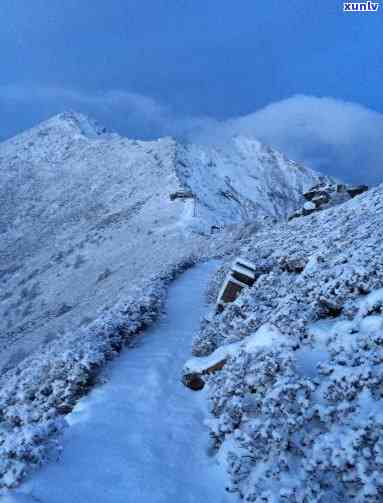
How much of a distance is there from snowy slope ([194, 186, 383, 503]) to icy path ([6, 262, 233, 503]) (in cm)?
48

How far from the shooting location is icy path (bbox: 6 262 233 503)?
5344 millimetres

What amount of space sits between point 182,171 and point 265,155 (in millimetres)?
69341

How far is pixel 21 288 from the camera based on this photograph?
112ft

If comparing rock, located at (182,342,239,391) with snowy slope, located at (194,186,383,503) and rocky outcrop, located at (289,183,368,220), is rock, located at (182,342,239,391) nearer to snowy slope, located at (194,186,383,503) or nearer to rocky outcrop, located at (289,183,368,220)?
snowy slope, located at (194,186,383,503)

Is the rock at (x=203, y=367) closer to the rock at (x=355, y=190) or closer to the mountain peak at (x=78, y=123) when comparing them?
the rock at (x=355, y=190)

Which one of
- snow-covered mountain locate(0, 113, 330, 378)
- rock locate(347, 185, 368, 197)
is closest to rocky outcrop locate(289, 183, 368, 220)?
rock locate(347, 185, 368, 197)

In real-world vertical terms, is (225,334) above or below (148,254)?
above

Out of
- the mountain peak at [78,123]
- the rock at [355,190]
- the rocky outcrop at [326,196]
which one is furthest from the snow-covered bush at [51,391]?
the mountain peak at [78,123]

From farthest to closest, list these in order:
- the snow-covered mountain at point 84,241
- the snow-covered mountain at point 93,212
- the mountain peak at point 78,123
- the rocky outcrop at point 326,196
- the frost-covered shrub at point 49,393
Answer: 1. the mountain peak at point 78,123
2. the snow-covered mountain at point 93,212
3. the rocky outcrop at point 326,196
4. the snow-covered mountain at point 84,241
5. the frost-covered shrub at point 49,393

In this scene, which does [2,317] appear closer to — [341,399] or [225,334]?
[225,334]

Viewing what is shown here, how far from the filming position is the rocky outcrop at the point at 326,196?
77.1 feet

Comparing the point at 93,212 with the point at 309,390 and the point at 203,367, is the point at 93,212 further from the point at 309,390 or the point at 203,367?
the point at 309,390

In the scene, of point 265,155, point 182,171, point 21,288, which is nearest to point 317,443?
point 21,288

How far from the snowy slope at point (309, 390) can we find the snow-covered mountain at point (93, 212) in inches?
418
